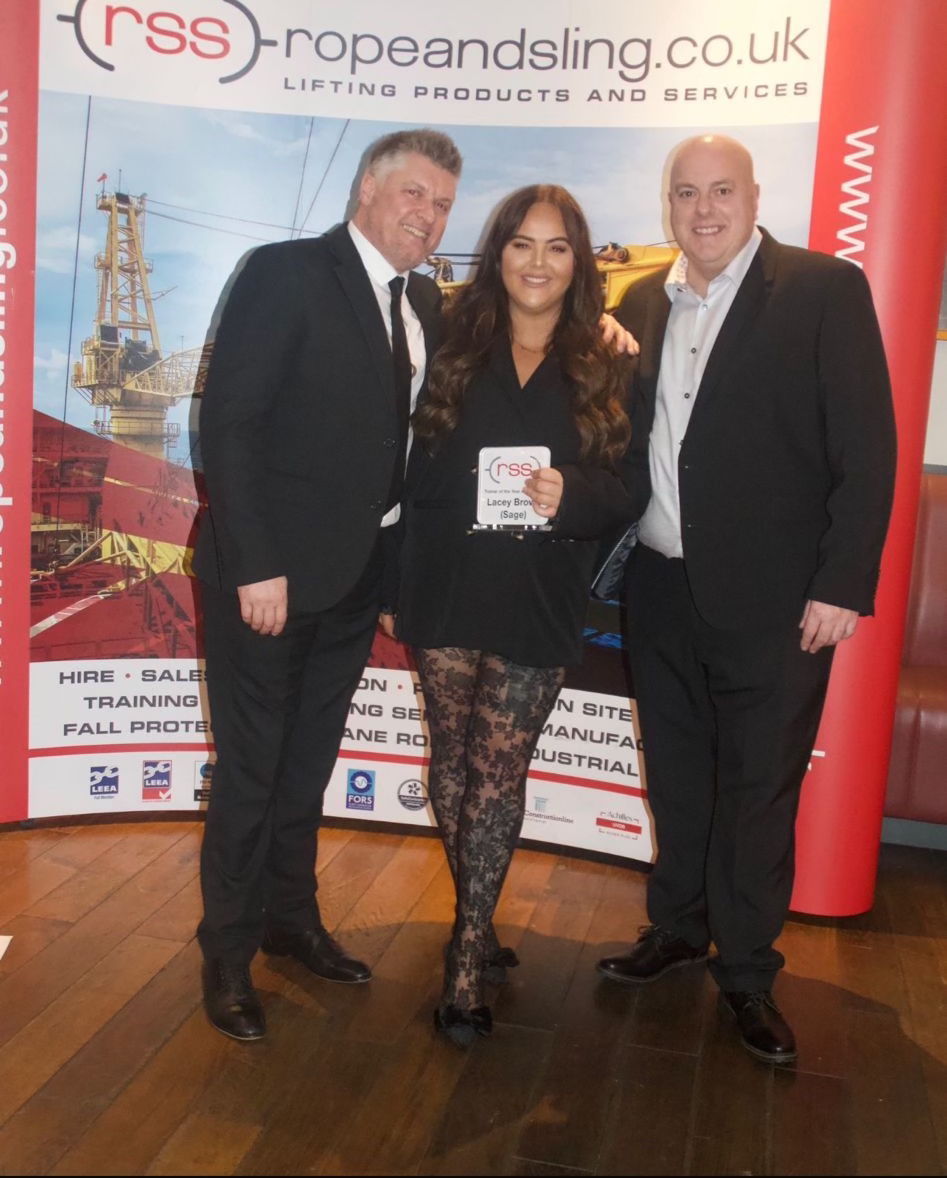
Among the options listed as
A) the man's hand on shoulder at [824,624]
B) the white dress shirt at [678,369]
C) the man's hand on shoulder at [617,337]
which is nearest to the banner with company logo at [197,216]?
the white dress shirt at [678,369]

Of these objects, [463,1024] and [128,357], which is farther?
[128,357]

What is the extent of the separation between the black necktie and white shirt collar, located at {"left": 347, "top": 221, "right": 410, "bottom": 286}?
20 mm

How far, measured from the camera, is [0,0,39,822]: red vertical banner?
310cm

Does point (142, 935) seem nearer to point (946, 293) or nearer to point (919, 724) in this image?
point (919, 724)

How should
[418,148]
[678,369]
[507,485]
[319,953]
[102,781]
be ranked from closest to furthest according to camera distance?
[507,485], [418,148], [678,369], [319,953], [102,781]

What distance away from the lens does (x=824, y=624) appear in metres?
2.32

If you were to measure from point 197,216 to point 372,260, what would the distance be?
1137 mm

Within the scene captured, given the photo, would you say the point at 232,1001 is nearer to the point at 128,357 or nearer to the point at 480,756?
the point at 480,756

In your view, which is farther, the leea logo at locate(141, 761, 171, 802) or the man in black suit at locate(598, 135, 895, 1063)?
the leea logo at locate(141, 761, 171, 802)

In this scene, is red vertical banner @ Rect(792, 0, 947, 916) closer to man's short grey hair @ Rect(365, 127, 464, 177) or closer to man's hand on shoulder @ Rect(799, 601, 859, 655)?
man's hand on shoulder @ Rect(799, 601, 859, 655)

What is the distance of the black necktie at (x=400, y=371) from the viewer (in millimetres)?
2371

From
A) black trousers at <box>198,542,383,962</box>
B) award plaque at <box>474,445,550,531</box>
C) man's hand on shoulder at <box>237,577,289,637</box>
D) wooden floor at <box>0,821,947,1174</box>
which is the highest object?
award plaque at <box>474,445,550,531</box>

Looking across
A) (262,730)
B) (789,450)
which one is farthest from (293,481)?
(789,450)

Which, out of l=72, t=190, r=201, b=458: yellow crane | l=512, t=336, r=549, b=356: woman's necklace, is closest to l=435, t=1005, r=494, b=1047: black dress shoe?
l=512, t=336, r=549, b=356: woman's necklace
